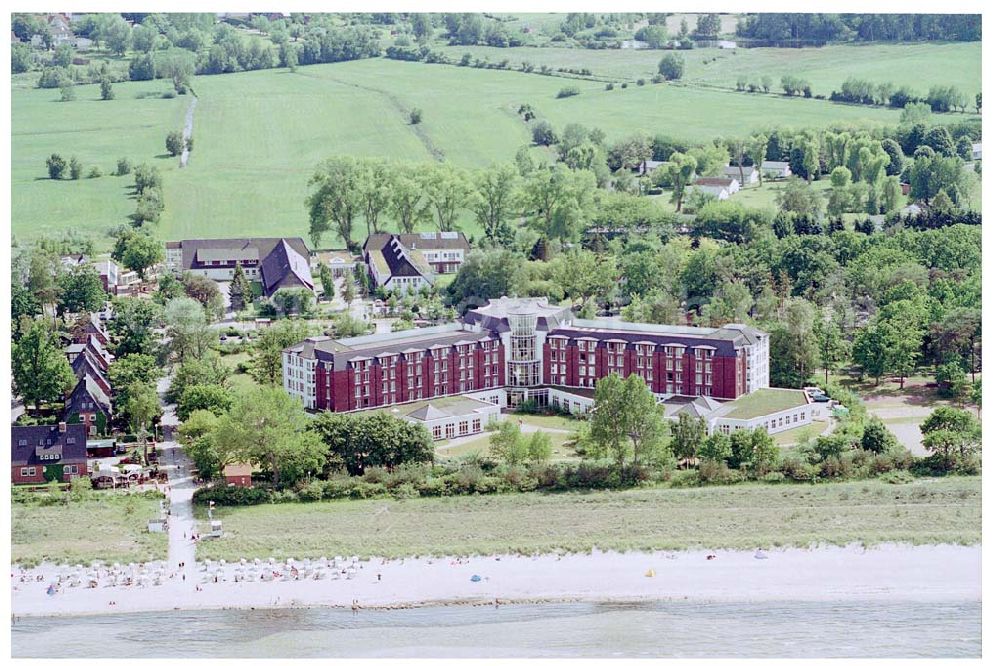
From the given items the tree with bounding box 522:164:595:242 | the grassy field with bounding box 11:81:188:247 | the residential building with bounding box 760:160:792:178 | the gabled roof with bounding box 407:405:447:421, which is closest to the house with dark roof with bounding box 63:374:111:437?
the gabled roof with bounding box 407:405:447:421

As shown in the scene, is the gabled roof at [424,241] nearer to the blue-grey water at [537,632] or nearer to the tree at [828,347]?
the tree at [828,347]

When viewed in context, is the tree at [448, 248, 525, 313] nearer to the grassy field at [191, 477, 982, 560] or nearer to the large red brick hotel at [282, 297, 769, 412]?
the large red brick hotel at [282, 297, 769, 412]

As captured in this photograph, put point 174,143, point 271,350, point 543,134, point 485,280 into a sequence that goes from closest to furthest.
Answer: point 271,350, point 485,280, point 174,143, point 543,134

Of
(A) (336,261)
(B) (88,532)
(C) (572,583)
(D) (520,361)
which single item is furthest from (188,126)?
(C) (572,583)

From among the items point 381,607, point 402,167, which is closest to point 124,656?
point 381,607

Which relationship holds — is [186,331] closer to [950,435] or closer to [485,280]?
[485,280]

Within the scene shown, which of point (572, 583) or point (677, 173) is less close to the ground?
point (677, 173)

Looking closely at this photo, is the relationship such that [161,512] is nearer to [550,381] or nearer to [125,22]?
[550,381]
